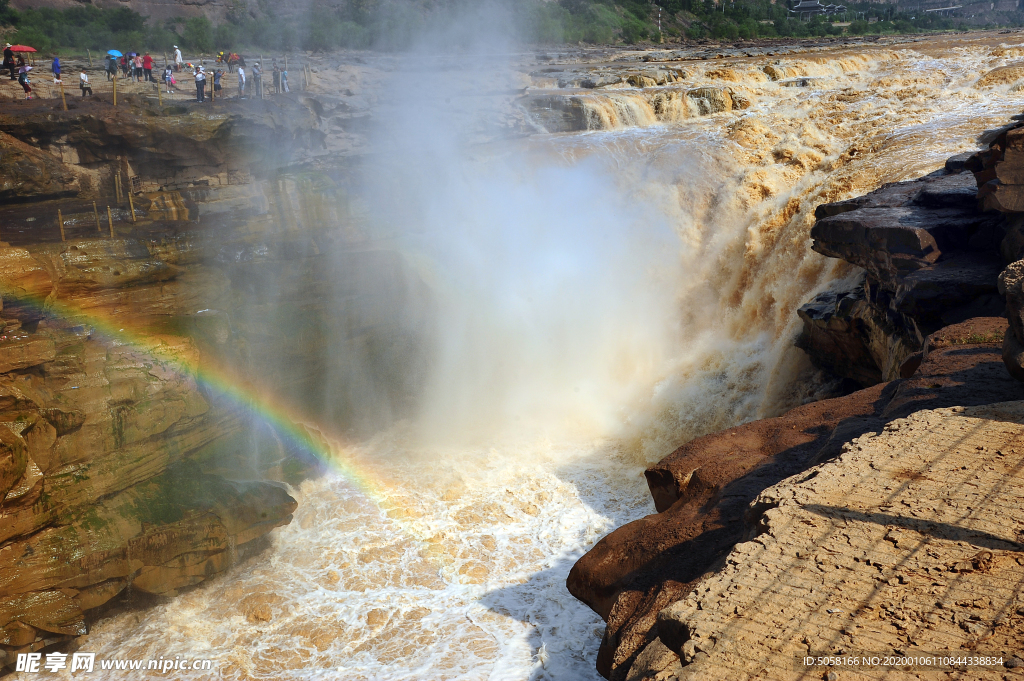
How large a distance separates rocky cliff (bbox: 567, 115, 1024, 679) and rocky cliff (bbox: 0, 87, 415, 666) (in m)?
4.85

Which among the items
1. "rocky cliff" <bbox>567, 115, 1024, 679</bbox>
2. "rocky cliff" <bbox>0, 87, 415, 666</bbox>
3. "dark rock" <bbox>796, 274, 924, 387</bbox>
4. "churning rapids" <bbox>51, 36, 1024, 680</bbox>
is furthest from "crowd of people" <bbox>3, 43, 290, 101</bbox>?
"rocky cliff" <bbox>567, 115, 1024, 679</bbox>

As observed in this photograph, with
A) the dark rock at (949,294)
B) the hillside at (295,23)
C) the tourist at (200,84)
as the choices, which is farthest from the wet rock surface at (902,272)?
the hillside at (295,23)

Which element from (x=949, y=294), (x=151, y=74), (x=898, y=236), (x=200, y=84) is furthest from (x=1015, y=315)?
(x=151, y=74)

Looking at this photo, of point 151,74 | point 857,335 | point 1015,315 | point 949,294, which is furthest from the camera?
point 151,74

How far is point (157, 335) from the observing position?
8.09 metres

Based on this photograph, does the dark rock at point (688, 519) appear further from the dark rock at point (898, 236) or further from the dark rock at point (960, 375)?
the dark rock at point (898, 236)

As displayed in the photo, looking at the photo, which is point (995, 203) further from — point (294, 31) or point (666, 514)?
point (294, 31)

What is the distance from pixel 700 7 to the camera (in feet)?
101

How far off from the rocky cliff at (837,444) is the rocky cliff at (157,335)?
485 cm

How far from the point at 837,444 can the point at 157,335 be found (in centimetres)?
726

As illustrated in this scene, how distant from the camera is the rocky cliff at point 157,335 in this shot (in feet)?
21.9

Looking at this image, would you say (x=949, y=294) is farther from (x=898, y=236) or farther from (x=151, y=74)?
(x=151, y=74)

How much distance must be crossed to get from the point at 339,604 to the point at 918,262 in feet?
19.0

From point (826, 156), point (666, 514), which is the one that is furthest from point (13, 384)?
point (826, 156)
